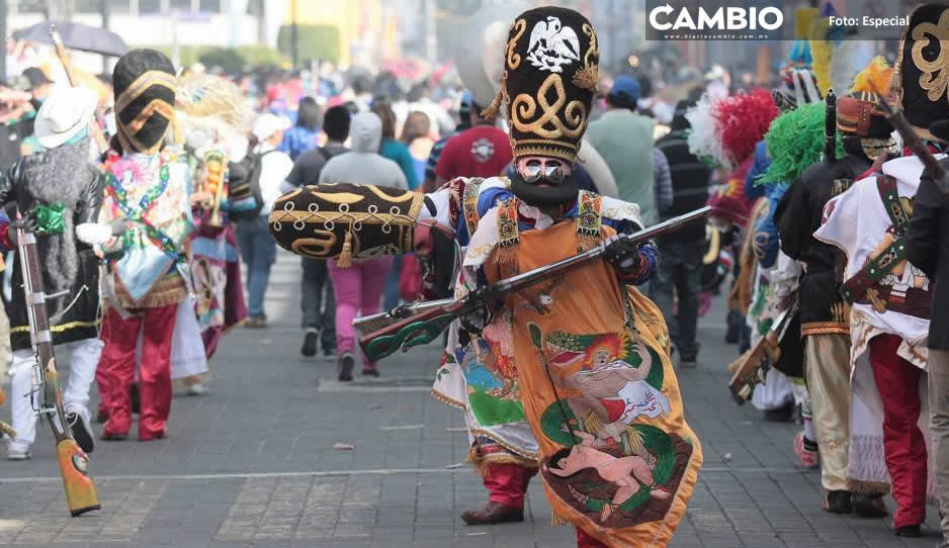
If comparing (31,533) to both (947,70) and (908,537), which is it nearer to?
(908,537)

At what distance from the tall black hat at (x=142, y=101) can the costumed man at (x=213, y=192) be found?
1.01m

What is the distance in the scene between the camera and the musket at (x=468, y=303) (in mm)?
6598

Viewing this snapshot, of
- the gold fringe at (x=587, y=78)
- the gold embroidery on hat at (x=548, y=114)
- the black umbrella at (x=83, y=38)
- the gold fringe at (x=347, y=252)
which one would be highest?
the gold fringe at (x=587, y=78)

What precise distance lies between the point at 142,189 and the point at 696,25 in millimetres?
3309

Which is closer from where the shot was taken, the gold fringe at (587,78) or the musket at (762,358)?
the gold fringe at (587,78)

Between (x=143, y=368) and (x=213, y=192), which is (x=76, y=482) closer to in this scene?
(x=143, y=368)

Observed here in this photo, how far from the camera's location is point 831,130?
339 inches

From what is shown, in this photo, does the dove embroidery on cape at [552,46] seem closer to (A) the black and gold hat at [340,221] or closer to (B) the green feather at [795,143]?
(A) the black and gold hat at [340,221]

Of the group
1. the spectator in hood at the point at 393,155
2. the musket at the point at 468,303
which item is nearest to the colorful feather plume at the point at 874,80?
the musket at the point at 468,303

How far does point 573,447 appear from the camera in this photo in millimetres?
6723

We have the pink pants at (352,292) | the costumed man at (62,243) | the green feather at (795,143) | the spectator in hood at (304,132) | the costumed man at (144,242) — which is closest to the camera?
the green feather at (795,143)

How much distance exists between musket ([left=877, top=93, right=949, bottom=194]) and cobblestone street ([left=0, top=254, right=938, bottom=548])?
179cm

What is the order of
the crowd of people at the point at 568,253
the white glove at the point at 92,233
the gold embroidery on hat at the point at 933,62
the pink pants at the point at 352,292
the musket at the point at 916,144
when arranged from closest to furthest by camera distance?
the musket at the point at 916,144 → the crowd of people at the point at 568,253 → the gold embroidery on hat at the point at 933,62 → the white glove at the point at 92,233 → the pink pants at the point at 352,292

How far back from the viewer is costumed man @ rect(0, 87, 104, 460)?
10.1m
